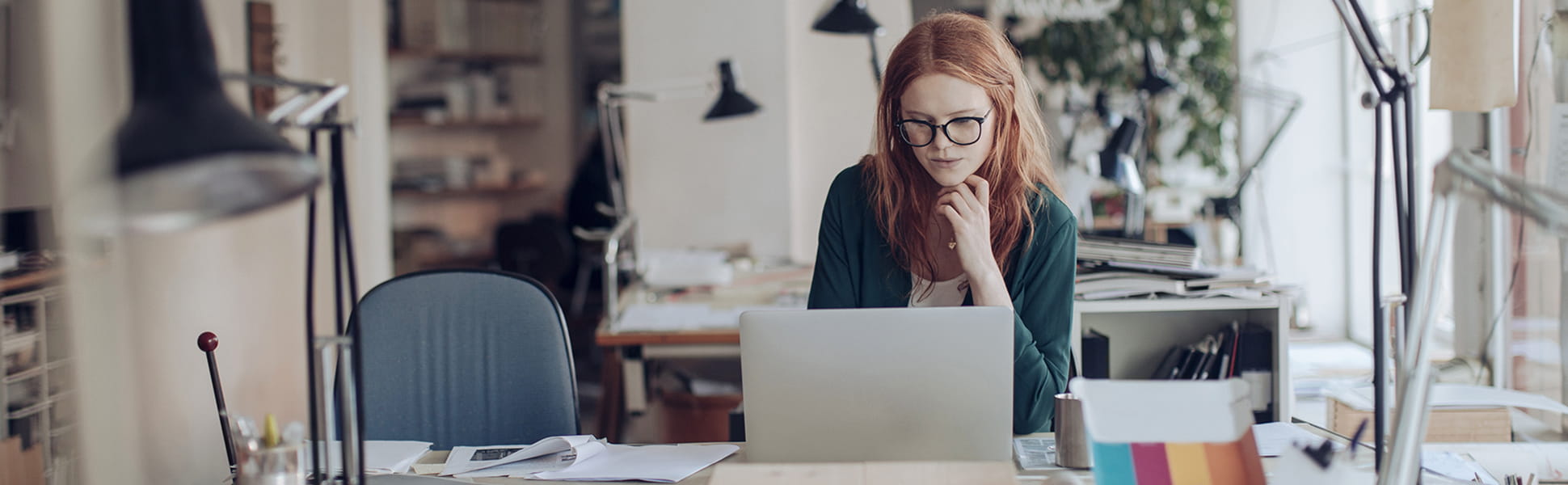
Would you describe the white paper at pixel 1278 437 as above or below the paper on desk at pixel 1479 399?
above

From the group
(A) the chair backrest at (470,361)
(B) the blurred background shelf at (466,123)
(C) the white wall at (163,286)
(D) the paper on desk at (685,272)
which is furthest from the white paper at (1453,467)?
(B) the blurred background shelf at (466,123)

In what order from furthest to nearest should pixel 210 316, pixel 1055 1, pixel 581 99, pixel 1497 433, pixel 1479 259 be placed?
pixel 581 99
pixel 1055 1
pixel 1479 259
pixel 210 316
pixel 1497 433

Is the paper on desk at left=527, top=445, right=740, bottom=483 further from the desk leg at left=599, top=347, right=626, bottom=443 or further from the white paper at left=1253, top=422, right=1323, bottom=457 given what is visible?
the desk leg at left=599, top=347, right=626, bottom=443

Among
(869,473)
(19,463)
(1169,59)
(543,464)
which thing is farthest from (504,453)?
(1169,59)

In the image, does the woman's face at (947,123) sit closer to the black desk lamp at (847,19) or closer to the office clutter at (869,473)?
the office clutter at (869,473)

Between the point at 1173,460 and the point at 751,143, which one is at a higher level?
the point at 751,143

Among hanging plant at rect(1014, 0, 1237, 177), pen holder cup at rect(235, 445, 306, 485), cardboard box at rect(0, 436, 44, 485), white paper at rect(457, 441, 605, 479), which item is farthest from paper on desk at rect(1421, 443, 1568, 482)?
hanging plant at rect(1014, 0, 1237, 177)

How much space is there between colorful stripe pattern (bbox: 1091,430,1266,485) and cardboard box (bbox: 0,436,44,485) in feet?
5.89

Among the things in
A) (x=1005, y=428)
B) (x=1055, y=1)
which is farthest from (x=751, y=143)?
(x=1005, y=428)

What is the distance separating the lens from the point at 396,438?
185cm

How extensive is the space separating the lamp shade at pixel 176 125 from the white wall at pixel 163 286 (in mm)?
587

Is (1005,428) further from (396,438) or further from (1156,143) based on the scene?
(1156,143)

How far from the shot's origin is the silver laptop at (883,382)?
4.00 ft

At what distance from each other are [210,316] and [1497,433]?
305 centimetres
